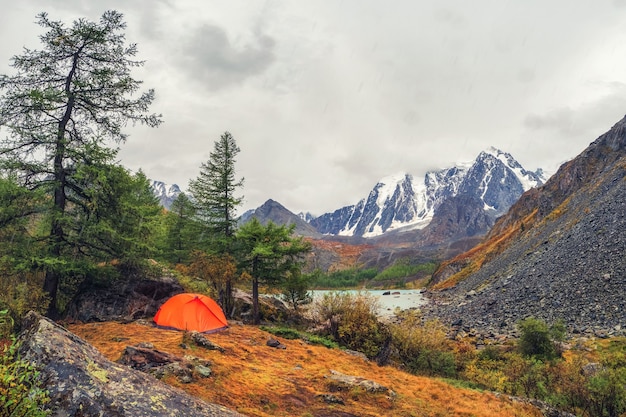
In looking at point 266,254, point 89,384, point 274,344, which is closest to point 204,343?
point 274,344

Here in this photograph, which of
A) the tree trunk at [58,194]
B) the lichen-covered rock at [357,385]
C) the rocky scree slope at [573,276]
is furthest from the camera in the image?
the rocky scree slope at [573,276]

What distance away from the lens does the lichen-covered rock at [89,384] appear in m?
4.16

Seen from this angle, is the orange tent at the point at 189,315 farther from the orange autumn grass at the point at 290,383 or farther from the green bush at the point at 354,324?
the green bush at the point at 354,324

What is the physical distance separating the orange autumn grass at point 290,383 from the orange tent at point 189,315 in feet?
3.09

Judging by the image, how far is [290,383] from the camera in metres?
11.1

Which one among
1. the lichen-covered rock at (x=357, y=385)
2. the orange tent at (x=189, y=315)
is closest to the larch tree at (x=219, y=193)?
the orange tent at (x=189, y=315)

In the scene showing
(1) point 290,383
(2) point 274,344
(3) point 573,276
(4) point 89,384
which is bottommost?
(2) point 274,344

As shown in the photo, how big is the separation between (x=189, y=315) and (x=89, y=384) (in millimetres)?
14247

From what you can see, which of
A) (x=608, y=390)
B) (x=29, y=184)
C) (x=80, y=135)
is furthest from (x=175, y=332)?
(x=608, y=390)

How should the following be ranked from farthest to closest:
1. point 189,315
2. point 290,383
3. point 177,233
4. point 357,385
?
point 177,233 < point 189,315 < point 357,385 < point 290,383

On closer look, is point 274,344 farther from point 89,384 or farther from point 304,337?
point 89,384

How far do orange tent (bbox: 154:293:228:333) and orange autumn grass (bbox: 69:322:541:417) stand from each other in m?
0.94

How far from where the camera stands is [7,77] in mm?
15039

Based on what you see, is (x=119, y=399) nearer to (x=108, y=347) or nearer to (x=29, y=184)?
(x=108, y=347)
